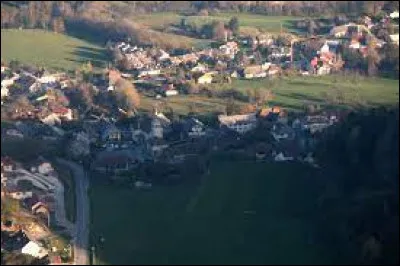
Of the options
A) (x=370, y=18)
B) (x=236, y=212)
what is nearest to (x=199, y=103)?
(x=370, y=18)

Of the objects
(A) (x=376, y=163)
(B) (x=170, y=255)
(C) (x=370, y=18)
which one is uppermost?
(C) (x=370, y=18)

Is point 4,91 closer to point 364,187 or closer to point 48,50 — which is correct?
point 48,50

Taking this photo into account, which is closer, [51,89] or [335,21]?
[51,89]

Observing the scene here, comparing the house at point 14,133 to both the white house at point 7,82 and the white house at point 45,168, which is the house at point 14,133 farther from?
the white house at point 7,82

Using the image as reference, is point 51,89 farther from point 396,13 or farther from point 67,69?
point 396,13

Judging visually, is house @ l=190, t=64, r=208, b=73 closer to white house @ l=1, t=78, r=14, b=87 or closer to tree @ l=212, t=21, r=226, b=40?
tree @ l=212, t=21, r=226, b=40

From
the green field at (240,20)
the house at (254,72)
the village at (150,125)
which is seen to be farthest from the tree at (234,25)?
the house at (254,72)
